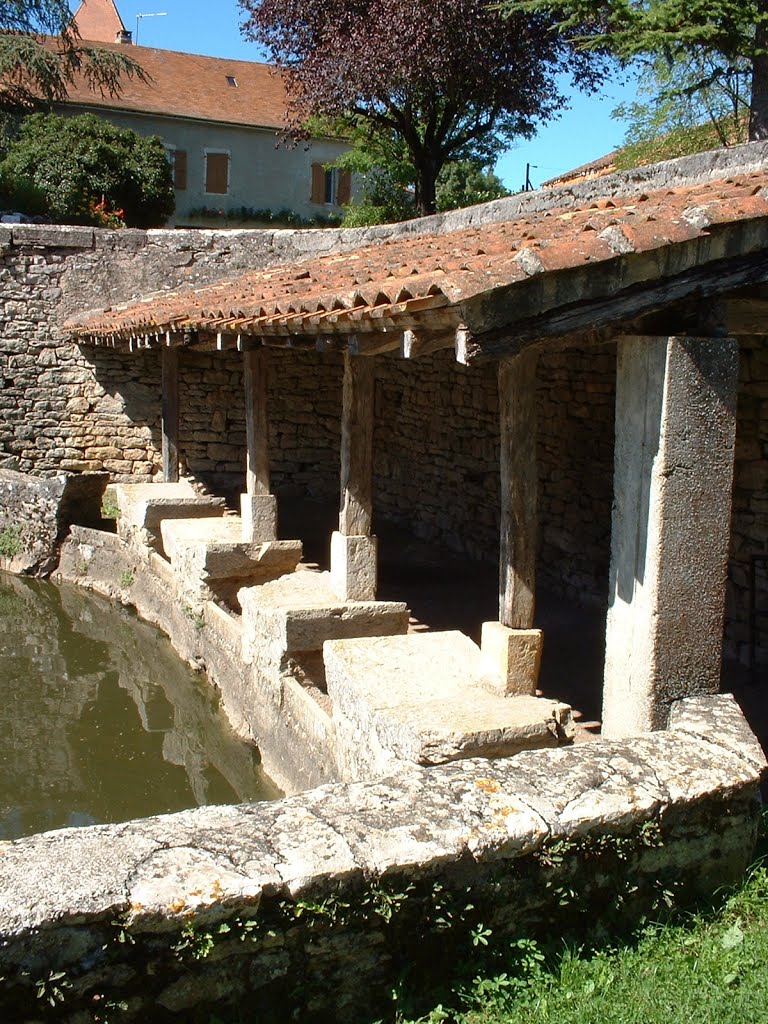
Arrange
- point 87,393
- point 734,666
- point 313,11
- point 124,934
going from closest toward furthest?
point 124,934
point 734,666
point 87,393
point 313,11

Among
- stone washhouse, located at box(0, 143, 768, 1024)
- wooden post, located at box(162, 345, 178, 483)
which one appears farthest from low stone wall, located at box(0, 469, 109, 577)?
stone washhouse, located at box(0, 143, 768, 1024)

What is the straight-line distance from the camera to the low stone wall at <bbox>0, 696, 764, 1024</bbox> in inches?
101

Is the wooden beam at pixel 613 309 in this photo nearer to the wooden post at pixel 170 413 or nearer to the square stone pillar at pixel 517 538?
the square stone pillar at pixel 517 538

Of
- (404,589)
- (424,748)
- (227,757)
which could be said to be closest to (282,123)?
(404,589)

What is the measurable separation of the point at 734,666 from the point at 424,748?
9.85ft

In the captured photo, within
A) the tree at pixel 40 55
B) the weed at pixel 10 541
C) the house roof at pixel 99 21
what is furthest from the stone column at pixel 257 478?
the house roof at pixel 99 21

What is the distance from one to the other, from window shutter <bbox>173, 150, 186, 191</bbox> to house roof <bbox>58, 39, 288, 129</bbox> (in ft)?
3.34

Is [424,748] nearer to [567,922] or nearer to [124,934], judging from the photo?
[567,922]

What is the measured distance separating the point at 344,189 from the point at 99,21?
451 inches

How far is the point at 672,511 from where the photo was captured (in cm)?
420

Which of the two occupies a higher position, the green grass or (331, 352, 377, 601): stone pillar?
(331, 352, 377, 601): stone pillar

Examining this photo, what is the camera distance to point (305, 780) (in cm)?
564

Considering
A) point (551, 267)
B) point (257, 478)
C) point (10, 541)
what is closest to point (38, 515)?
point (10, 541)

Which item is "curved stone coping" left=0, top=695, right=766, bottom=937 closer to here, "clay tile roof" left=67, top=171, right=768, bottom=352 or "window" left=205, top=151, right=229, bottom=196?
"clay tile roof" left=67, top=171, right=768, bottom=352
